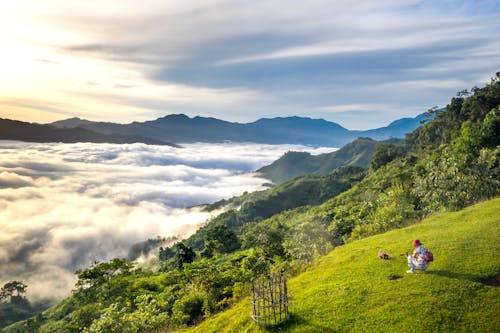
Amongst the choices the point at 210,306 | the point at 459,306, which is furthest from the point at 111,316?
the point at 459,306

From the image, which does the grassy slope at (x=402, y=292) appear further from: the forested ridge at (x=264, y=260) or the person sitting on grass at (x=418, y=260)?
the forested ridge at (x=264, y=260)

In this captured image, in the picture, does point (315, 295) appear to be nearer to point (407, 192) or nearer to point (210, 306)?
point (210, 306)

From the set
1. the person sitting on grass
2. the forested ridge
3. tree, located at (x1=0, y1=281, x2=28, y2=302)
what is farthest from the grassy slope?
tree, located at (x1=0, y1=281, x2=28, y2=302)

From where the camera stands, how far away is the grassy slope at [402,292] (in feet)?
47.8

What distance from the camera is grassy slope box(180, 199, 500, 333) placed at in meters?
14.6

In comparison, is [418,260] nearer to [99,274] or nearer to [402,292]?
[402,292]

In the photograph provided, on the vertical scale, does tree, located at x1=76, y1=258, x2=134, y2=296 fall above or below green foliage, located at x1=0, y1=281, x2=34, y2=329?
above

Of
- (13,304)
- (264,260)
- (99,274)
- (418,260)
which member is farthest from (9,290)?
(418,260)

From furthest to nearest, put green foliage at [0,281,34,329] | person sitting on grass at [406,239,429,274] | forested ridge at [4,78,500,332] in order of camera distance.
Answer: green foliage at [0,281,34,329] → forested ridge at [4,78,500,332] → person sitting on grass at [406,239,429,274]

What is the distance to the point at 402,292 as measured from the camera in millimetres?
16719

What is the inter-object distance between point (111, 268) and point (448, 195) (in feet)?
139

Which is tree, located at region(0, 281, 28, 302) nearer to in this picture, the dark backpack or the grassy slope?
the grassy slope

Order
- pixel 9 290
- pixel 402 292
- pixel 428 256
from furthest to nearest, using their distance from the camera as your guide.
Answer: pixel 9 290
pixel 428 256
pixel 402 292

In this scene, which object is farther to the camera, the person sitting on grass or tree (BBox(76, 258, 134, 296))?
tree (BBox(76, 258, 134, 296))
